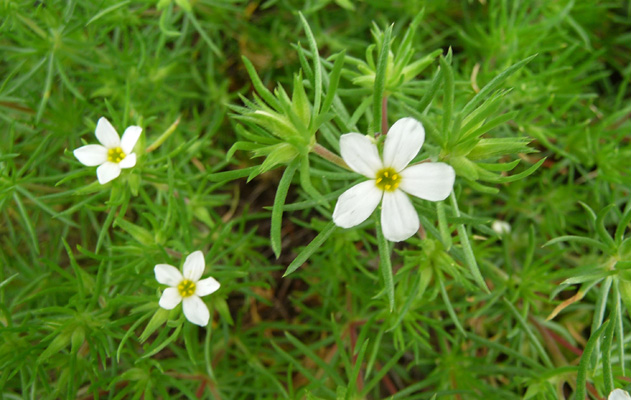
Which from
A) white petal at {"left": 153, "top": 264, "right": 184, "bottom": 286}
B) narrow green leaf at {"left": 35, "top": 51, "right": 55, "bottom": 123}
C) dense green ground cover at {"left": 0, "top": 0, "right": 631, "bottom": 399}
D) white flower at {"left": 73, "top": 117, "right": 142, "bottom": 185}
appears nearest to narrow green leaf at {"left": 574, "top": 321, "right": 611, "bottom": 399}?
dense green ground cover at {"left": 0, "top": 0, "right": 631, "bottom": 399}

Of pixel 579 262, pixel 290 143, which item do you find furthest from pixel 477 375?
pixel 290 143

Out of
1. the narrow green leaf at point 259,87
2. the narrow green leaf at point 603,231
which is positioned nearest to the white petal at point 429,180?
the narrow green leaf at point 259,87

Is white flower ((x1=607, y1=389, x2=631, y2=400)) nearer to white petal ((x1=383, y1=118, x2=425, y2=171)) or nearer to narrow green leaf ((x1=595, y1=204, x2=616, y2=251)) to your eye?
narrow green leaf ((x1=595, y1=204, x2=616, y2=251))

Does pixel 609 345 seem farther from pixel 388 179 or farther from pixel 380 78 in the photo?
pixel 380 78

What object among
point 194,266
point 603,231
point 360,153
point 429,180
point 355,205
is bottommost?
point 603,231

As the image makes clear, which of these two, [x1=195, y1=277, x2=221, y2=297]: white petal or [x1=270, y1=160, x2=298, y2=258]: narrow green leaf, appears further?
[x1=195, y1=277, x2=221, y2=297]: white petal

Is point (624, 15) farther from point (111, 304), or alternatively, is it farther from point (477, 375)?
point (111, 304)

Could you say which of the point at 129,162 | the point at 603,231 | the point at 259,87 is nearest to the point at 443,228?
the point at 259,87
